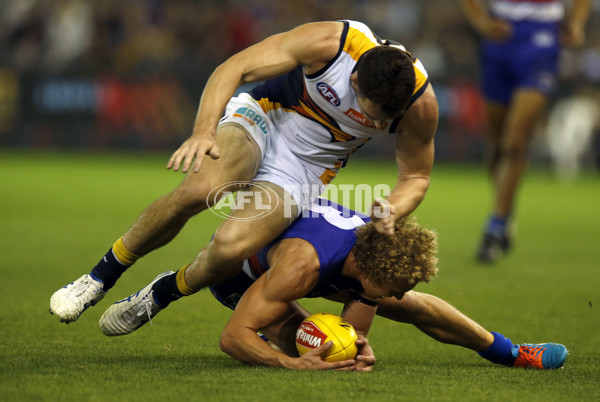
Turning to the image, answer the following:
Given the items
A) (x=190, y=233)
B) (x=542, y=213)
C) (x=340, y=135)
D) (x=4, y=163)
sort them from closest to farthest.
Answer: (x=340, y=135) < (x=190, y=233) < (x=542, y=213) < (x=4, y=163)

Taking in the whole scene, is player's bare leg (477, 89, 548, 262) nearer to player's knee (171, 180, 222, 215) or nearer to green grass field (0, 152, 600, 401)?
green grass field (0, 152, 600, 401)

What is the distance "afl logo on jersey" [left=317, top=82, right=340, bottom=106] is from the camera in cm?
528

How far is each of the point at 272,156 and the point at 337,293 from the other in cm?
101

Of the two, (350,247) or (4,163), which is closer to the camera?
(350,247)

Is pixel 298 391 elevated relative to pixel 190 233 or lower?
elevated

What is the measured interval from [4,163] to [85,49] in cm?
387

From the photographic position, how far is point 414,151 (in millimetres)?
5504

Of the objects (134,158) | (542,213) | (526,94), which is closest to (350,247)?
(526,94)

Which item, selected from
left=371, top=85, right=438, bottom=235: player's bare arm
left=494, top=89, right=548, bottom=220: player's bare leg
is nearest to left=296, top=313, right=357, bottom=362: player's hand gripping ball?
left=371, top=85, right=438, bottom=235: player's bare arm

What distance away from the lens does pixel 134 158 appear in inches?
753

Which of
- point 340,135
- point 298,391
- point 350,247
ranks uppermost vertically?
point 340,135

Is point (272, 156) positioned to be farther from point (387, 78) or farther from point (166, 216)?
point (387, 78)

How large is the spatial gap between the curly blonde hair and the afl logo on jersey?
0.93 m

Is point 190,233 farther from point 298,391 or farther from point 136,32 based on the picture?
point 136,32
